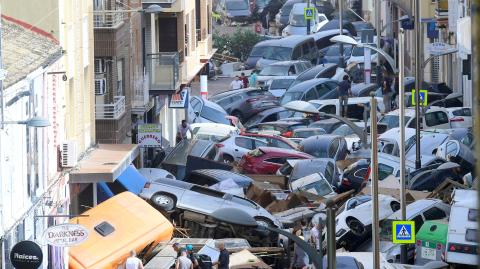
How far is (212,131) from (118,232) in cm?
2061

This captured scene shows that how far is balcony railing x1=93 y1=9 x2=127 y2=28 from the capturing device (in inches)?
1305

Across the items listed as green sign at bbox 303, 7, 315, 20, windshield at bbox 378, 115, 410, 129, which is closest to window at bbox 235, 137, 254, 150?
windshield at bbox 378, 115, 410, 129

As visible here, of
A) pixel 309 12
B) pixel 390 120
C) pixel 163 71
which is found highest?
pixel 309 12

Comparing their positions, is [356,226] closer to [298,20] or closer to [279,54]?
[279,54]

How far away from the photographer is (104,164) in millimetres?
29125

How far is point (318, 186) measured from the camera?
35.7m

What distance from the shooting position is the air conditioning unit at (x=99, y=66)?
111 ft

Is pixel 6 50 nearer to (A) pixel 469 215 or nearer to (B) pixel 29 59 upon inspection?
(B) pixel 29 59

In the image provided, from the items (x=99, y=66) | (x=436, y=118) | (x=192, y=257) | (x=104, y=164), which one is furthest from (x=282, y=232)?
(x=436, y=118)

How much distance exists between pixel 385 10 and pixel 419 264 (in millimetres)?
61677

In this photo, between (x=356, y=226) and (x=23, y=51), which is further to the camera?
(x=356, y=226)

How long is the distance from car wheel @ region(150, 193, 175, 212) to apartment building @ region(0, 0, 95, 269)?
171 centimetres

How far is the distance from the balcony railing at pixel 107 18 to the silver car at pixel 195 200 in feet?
12.6

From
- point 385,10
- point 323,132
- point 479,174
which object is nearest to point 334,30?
point 385,10
